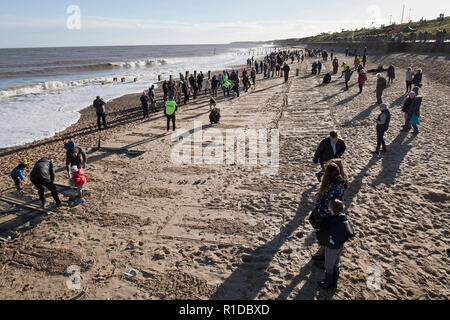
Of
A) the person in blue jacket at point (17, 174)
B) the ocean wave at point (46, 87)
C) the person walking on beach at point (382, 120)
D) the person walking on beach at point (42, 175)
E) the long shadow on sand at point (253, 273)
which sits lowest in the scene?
the long shadow on sand at point (253, 273)

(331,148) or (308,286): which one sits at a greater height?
(331,148)

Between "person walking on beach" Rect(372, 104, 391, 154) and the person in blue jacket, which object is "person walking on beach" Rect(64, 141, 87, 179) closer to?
the person in blue jacket

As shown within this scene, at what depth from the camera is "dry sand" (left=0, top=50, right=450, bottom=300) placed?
451 cm

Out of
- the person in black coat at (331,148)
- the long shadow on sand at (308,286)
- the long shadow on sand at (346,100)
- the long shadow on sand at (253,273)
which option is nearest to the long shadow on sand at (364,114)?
the long shadow on sand at (346,100)

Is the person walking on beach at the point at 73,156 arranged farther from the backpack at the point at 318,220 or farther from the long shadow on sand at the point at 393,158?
the long shadow on sand at the point at 393,158

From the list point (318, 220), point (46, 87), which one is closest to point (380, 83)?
point (318, 220)

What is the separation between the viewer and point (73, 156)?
24.0 ft

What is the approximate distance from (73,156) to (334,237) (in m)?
6.68

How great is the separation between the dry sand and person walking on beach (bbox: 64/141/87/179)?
2.99 ft

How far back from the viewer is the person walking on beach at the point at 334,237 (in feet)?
11.9

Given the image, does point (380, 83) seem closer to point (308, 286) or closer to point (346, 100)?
point (346, 100)

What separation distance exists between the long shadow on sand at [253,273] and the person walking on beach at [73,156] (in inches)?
210
